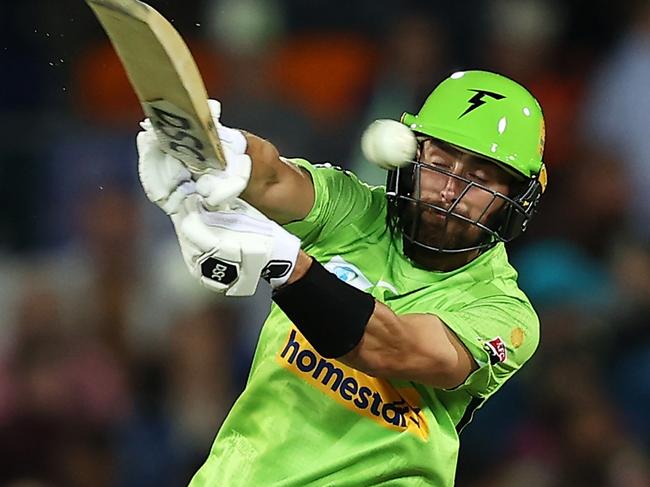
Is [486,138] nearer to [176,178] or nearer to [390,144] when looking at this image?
[390,144]

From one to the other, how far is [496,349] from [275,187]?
0.55 metres

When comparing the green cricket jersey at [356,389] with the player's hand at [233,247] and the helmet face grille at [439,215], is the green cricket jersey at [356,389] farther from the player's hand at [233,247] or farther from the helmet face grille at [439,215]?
the player's hand at [233,247]

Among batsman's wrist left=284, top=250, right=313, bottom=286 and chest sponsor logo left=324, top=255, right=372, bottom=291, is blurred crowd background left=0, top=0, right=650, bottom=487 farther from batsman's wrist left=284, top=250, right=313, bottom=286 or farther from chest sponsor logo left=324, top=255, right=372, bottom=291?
batsman's wrist left=284, top=250, right=313, bottom=286

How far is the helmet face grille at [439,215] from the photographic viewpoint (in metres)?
2.78

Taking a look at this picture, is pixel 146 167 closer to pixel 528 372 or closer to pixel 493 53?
pixel 528 372

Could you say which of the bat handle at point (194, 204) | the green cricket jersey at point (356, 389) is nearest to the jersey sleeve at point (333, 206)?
the green cricket jersey at point (356, 389)

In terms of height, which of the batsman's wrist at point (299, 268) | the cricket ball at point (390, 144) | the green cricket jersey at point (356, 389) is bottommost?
the green cricket jersey at point (356, 389)

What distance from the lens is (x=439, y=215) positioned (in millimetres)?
2787

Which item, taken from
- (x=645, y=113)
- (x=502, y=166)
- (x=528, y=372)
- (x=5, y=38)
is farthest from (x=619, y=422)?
(x=5, y=38)

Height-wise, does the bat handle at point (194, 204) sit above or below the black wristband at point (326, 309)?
above

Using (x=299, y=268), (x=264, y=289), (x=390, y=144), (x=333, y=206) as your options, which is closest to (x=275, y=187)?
(x=333, y=206)

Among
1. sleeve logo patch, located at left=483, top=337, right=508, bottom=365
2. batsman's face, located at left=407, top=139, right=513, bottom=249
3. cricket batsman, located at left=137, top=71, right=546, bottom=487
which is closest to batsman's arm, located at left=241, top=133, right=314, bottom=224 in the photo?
cricket batsman, located at left=137, top=71, right=546, bottom=487

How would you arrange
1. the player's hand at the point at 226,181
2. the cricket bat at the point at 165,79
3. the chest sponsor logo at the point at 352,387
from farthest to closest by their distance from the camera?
the chest sponsor logo at the point at 352,387, the player's hand at the point at 226,181, the cricket bat at the point at 165,79

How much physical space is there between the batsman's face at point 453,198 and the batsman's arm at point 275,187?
9.5 inches
